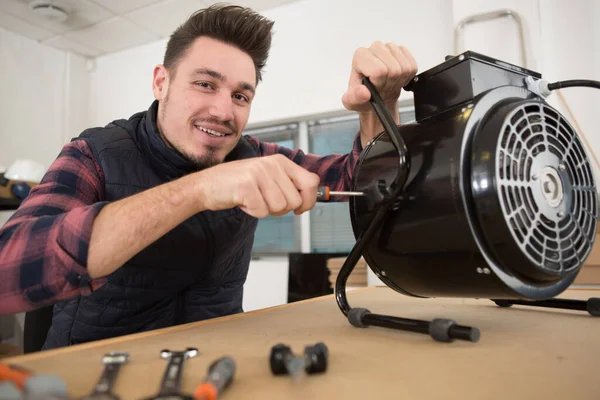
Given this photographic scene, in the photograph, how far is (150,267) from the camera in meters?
0.94

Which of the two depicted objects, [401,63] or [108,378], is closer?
[108,378]

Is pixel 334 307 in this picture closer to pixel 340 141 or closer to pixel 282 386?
pixel 282 386

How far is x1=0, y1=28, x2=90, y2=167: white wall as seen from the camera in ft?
9.98

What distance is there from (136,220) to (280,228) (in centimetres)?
230

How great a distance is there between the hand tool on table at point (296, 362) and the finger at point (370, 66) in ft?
1.59

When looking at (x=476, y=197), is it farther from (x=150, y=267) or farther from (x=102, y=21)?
(x=102, y=21)

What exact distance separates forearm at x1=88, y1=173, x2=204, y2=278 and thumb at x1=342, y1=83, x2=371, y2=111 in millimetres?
310

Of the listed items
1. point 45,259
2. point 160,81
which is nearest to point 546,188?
point 45,259

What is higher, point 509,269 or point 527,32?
point 527,32

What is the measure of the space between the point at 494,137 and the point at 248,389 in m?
0.40

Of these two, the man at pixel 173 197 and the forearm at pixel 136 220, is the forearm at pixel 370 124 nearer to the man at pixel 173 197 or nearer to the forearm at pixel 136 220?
the man at pixel 173 197

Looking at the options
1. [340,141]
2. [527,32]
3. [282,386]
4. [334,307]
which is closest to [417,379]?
[282,386]

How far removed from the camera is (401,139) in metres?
0.59

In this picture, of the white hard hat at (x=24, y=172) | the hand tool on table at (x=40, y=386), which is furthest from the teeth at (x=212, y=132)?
the white hard hat at (x=24, y=172)
